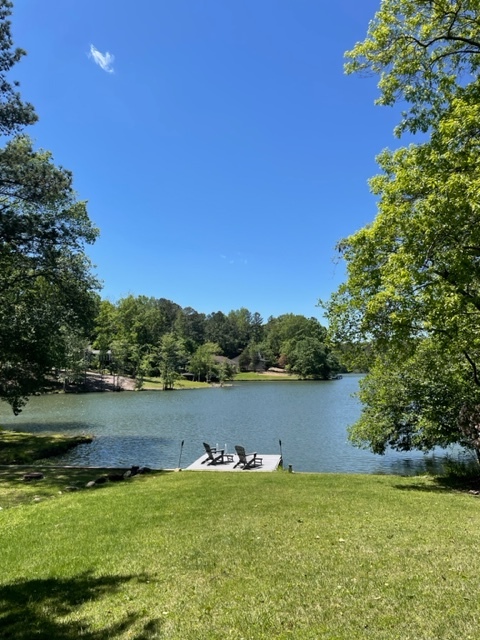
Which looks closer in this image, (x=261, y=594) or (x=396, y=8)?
(x=261, y=594)

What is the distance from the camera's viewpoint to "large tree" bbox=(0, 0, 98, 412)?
17219 mm

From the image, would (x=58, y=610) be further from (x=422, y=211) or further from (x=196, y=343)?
(x=196, y=343)

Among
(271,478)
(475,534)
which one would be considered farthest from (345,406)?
(475,534)

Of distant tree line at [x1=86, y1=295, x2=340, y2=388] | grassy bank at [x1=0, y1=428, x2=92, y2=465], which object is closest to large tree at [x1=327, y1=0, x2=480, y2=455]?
grassy bank at [x1=0, y1=428, x2=92, y2=465]

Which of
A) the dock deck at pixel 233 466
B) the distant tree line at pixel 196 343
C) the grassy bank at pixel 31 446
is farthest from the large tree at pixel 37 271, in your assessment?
the distant tree line at pixel 196 343

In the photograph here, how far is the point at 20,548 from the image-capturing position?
761cm

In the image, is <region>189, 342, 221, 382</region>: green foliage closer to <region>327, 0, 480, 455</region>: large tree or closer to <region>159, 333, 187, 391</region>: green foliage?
<region>159, 333, 187, 391</region>: green foliage

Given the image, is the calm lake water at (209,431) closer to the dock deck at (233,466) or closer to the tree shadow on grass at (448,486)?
the dock deck at (233,466)

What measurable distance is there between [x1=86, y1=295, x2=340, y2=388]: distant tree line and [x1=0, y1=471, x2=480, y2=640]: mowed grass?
4809 centimetres

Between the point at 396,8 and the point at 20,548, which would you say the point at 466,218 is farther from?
the point at 20,548

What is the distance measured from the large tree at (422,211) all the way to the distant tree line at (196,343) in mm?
45486

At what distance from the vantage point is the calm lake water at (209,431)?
22.5 meters

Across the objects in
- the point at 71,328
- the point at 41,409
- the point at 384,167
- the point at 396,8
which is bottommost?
the point at 41,409

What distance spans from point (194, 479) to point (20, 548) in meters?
7.32
